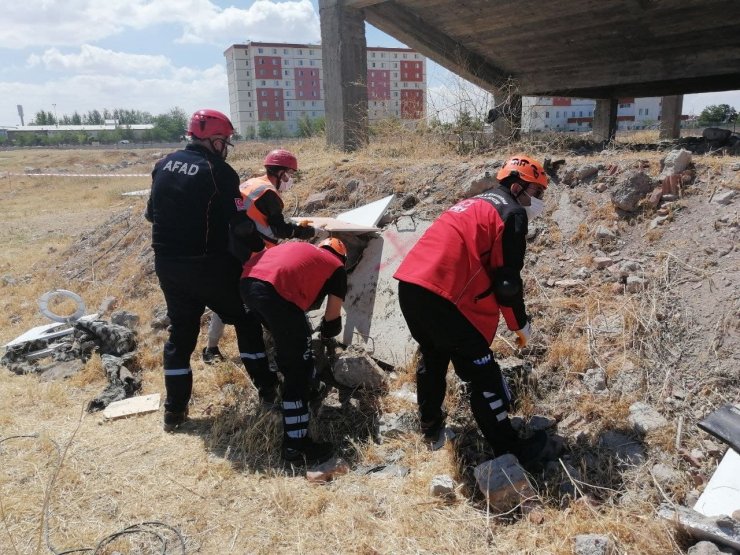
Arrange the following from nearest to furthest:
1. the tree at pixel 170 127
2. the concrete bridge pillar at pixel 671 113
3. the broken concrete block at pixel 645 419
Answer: the broken concrete block at pixel 645 419 → the concrete bridge pillar at pixel 671 113 → the tree at pixel 170 127

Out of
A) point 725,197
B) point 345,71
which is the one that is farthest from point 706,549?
point 345,71

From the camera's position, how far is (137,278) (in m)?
6.63

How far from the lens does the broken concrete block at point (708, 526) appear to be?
228cm

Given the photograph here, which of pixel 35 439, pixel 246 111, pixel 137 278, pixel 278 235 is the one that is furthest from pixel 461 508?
pixel 246 111

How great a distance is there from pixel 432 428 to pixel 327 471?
27.8 inches

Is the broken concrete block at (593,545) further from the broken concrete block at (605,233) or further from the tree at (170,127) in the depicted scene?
the tree at (170,127)

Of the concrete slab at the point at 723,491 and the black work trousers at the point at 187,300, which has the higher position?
the black work trousers at the point at 187,300

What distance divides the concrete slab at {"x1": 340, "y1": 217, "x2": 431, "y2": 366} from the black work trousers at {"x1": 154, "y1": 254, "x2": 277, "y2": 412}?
1.04 meters

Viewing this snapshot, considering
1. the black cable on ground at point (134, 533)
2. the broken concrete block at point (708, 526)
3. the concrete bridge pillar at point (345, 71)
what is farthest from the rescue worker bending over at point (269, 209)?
the concrete bridge pillar at point (345, 71)

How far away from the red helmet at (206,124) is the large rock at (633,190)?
3.06m

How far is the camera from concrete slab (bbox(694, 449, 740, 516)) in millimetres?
2486

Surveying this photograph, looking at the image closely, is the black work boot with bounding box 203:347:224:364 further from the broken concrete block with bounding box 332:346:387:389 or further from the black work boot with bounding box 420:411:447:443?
the black work boot with bounding box 420:411:447:443

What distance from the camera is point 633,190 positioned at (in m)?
4.47

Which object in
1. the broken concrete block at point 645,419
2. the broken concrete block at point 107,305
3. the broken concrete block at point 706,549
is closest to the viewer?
the broken concrete block at point 706,549
